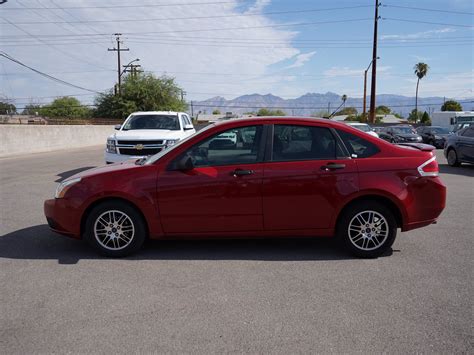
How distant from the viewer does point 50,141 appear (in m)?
24.3

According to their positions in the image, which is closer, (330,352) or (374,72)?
(330,352)

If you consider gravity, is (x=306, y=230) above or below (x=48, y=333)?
above

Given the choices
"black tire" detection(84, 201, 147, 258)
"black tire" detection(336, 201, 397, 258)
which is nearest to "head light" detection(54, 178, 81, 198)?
"black tire" detection(84, 201, 147, 258)

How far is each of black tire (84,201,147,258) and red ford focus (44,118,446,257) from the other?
0.01 meters

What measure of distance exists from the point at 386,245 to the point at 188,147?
262cm

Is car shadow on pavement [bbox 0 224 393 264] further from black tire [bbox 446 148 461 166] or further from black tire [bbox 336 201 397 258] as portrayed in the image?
black tire [bbox 446 148 461 166]

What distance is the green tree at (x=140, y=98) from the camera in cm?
5566

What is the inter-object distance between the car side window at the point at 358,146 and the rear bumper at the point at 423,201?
1.98 ft

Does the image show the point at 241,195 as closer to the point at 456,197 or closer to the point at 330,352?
the point at 330,352

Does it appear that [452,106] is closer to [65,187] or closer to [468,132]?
[468,132]

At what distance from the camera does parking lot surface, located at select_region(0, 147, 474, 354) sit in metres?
3.28

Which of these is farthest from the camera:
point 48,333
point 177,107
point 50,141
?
point 177,107

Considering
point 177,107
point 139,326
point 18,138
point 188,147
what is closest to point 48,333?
point 139,326

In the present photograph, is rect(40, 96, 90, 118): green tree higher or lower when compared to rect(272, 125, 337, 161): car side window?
higher
